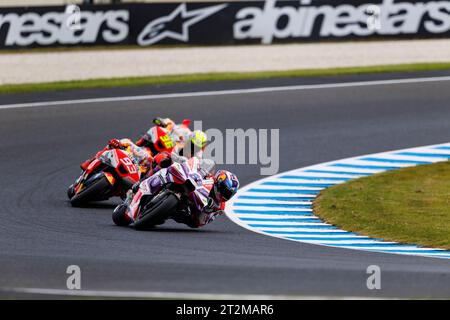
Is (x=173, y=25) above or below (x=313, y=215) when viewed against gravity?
above

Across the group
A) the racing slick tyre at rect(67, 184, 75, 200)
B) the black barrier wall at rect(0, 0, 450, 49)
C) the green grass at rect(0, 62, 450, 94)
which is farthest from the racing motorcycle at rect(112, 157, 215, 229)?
the black barrier wall at rect(0, 0, 450, 49)

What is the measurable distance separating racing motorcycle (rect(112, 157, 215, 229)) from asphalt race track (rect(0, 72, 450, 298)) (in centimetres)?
25

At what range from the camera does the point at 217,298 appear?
28.9 feet

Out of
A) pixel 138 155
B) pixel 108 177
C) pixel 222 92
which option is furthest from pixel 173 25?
pixel 108 177

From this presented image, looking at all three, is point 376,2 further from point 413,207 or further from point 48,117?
point 413,207

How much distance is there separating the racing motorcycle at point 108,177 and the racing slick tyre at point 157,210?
5.91 ft

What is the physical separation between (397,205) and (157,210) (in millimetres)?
4285

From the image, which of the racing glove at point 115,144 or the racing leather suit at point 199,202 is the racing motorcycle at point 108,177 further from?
the racing leather suit at point 199,202

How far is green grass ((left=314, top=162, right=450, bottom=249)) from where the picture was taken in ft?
45.5

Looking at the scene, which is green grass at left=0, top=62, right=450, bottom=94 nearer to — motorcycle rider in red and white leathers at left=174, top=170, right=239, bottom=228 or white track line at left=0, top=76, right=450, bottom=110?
white track line at left=0, top=76, right=450, bottom=110

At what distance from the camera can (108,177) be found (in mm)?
15242

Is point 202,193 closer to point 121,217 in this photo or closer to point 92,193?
point 121,217

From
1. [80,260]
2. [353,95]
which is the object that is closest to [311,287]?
[80,260]

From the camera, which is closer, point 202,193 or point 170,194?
point 170,194
